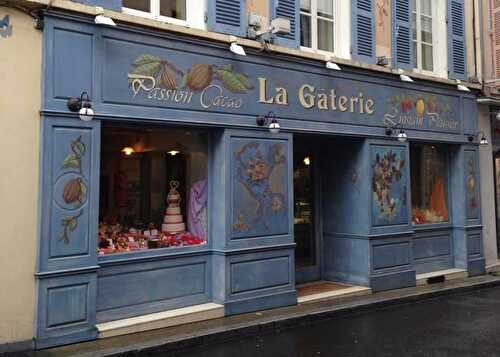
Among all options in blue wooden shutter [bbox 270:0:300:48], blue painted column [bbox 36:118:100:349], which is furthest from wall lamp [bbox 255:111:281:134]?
blue painted column [bbox 36:118:100:349]

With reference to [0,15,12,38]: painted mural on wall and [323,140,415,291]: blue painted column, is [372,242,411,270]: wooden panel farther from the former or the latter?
[0,15,12,38]: painted mural on wall

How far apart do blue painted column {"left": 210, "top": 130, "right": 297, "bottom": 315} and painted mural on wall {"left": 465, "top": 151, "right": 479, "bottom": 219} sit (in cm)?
475

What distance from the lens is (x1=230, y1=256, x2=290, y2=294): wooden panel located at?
710 centimetres

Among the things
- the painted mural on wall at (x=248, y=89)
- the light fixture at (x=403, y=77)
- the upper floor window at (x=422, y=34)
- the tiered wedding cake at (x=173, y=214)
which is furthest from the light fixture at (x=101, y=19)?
the upper floor window at (x=422, y=34)

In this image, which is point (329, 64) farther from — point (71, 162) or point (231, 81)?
point (71, 162)

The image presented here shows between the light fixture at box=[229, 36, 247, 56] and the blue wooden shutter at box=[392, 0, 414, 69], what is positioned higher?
the blue wooden shutter at box=[392, 0, 414, 69]

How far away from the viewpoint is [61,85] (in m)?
5.77

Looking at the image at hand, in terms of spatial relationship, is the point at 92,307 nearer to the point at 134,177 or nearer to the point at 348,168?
the point at 134,177

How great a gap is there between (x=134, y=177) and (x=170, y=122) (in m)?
0.98

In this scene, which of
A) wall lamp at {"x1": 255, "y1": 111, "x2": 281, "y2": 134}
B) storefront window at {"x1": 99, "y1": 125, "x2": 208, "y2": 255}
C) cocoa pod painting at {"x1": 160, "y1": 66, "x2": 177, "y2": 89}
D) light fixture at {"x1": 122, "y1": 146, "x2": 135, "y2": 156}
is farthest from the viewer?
wall lamp at {"x1": 255, "y1": 111, "x2": 281, "y2": 134}

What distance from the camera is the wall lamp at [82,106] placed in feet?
18.9

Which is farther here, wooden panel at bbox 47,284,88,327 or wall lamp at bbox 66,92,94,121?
wall lamp at bbox 66,92,94,121

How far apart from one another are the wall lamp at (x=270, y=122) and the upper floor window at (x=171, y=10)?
5.09 ft

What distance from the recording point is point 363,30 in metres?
8.94
